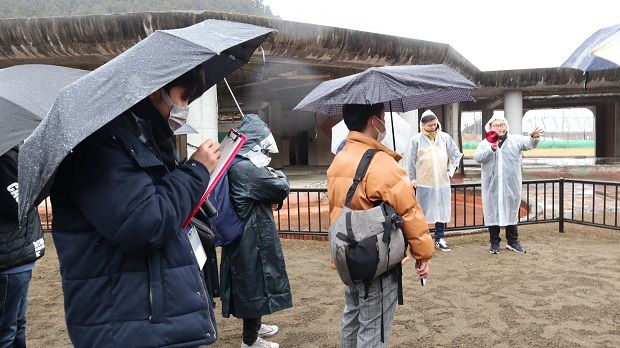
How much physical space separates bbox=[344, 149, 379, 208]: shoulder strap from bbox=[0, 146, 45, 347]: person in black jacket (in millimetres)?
1657

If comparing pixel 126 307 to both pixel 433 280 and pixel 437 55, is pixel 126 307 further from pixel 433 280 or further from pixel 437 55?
pixel 437 55

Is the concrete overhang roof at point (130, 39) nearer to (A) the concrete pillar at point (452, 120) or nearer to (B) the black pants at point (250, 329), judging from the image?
(B) the black pants at point (250, 329)

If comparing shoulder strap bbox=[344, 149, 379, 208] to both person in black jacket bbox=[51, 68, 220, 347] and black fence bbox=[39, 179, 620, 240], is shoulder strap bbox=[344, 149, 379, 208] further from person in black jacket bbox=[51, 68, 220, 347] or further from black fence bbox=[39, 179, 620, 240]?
black fence bbox=[39, 179, 620, 240]

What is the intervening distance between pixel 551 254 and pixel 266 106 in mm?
A: 14606

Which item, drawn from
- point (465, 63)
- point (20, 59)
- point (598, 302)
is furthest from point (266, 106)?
point (598, 302)

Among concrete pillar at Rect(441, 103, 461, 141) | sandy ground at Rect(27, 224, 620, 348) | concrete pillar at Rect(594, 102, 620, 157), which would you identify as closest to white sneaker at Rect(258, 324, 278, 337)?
sandy ground at Rect(27, 224, 620, 348)

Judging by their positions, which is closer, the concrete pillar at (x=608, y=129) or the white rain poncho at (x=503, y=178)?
the white rain poncho at (x=503, y=178)

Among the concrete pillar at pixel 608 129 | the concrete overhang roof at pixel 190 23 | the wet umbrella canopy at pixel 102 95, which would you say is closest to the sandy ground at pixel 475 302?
the wet umbrella canopy at pixel 102 95

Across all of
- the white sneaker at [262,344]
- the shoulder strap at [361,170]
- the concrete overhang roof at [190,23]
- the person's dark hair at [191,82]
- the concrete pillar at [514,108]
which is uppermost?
the concrete overhang roof at [190,23]

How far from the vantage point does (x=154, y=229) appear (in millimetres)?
1466

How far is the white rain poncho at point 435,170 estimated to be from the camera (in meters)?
6.12

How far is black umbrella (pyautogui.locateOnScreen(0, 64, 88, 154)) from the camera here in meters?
2.18

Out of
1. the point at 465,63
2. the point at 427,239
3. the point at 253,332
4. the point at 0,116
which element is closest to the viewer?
the point at 0,116

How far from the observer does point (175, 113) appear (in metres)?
1.66
